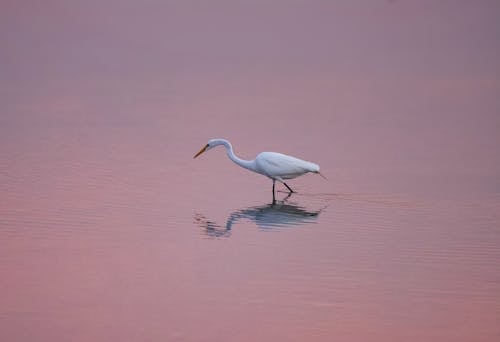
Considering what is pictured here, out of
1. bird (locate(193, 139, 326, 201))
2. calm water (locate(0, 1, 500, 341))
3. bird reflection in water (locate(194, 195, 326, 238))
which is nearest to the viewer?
calm water (locate(0, 1, 500, 341))

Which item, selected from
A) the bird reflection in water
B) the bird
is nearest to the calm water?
the bird reflection in water

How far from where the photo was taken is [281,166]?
38.4 ft

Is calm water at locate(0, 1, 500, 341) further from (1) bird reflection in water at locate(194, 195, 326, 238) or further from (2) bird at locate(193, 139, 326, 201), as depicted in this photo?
(2) bird at locate(193, 139, 326, 201)

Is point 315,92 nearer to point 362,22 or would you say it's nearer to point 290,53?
point 290,53

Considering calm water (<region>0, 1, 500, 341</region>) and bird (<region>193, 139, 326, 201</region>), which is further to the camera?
bird (<region>193, 139, 326, 201</region>)

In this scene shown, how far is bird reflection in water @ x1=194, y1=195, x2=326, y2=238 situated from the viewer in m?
9.79

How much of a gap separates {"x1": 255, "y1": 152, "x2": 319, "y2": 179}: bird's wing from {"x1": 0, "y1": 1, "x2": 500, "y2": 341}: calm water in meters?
0.28

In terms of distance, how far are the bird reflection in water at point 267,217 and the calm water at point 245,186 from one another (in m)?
0.04

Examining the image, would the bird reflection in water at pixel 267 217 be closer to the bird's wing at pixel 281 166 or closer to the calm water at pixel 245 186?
the calm water at pixel 245 186

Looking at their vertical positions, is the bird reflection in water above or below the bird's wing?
below

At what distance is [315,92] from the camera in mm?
19062

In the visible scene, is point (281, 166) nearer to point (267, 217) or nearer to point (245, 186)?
point (245, 186)

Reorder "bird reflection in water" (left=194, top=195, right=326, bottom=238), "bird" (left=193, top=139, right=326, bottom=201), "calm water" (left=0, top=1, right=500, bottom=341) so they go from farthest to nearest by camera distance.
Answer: "bird" (left=193, top=139, right=326, bottom=201)
"bird reflection in water" (left=194, top=195, right=326, bottom=238)
"calm water" (left=0, top=1, right=500, bottom=341)

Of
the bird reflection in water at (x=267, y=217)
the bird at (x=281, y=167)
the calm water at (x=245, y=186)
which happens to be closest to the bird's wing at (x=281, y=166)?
the bird at (x=281, y=167)
